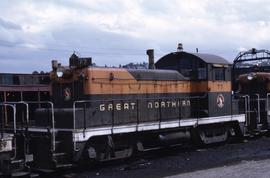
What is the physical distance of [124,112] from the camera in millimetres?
13609

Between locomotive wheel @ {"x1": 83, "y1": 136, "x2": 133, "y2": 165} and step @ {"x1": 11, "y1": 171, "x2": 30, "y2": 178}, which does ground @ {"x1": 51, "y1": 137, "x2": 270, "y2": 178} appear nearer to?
locomotive wheel @ {"x1": 83, "y1": 136, "x2": 133, "y2": 165}

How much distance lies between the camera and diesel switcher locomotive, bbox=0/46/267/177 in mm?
11625

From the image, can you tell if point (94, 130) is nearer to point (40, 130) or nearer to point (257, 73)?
point (40, 130)

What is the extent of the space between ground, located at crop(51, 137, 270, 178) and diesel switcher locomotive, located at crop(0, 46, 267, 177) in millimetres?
356

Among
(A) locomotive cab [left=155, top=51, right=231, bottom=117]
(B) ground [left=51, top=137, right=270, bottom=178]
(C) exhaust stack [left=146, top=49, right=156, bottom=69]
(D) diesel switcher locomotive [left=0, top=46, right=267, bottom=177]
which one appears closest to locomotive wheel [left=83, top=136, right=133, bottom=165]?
A: (D) diesel switcher locomotive [left=0, top=46, right=267, bottom=177]

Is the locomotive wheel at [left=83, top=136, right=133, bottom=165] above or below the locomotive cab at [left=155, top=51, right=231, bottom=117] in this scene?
below

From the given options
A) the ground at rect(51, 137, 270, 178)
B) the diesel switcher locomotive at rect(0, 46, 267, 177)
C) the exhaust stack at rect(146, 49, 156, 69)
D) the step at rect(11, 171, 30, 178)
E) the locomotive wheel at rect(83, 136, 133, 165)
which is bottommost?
the ground at rect(51, 137, 270, 178)

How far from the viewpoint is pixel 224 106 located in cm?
1667

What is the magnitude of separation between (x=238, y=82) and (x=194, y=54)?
5.81 meters

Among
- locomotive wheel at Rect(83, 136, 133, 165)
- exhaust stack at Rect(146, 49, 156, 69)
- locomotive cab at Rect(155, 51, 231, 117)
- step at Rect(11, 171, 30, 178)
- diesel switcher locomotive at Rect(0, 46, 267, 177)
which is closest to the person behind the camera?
step at Rect(11, 171, 30, 178)

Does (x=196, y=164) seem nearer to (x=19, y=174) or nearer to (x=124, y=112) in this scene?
(x=124, y=112)

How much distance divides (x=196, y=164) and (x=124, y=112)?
8.34 ft

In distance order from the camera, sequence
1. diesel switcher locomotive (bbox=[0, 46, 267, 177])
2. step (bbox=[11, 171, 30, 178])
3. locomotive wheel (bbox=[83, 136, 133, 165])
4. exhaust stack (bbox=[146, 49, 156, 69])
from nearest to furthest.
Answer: step (bbox=[11, 171, 30, 178])
diesel switcher locomotive (bbox=[0, 46, 267, 177])
locomotive wheel (bbox=[83, 136, 133, 165])
exhaust stack (bbox=[146, 49, 156, 69])

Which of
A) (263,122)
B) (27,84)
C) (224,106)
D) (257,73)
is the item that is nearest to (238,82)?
(257,73)
